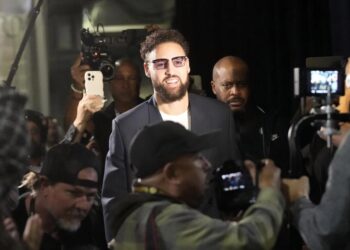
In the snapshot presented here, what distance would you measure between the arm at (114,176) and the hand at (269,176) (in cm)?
48

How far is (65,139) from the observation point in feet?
7.28

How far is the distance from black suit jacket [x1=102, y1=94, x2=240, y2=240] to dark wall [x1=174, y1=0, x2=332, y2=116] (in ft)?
1.07

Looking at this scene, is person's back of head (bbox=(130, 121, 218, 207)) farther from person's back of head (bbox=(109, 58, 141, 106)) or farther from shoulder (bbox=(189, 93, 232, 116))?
person's back of head (bbox=(109, 58, 141, 106))

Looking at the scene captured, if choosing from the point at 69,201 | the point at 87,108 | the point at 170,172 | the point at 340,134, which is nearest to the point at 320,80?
the point at 340,134

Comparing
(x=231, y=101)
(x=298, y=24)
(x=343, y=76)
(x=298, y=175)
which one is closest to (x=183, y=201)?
(x=298, y=175)

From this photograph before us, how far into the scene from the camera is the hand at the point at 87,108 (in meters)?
2.30

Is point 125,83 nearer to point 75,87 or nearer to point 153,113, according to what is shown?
point 75,87

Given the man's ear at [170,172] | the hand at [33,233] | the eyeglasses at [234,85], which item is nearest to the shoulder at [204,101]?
the eyeglasses at [234,85]

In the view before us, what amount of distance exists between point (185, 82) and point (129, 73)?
31 cm

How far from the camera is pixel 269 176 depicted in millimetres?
1807

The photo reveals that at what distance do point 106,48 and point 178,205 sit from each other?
2.97ft

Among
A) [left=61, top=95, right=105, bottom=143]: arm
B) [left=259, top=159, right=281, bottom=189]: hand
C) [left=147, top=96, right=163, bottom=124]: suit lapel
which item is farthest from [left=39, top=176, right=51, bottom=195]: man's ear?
[left=259, top=159, right=281, bottom=189]: hand

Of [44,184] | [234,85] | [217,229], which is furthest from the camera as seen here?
[234,85]

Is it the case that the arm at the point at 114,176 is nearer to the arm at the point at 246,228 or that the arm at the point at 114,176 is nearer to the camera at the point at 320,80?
the arm at the point at 246,228
